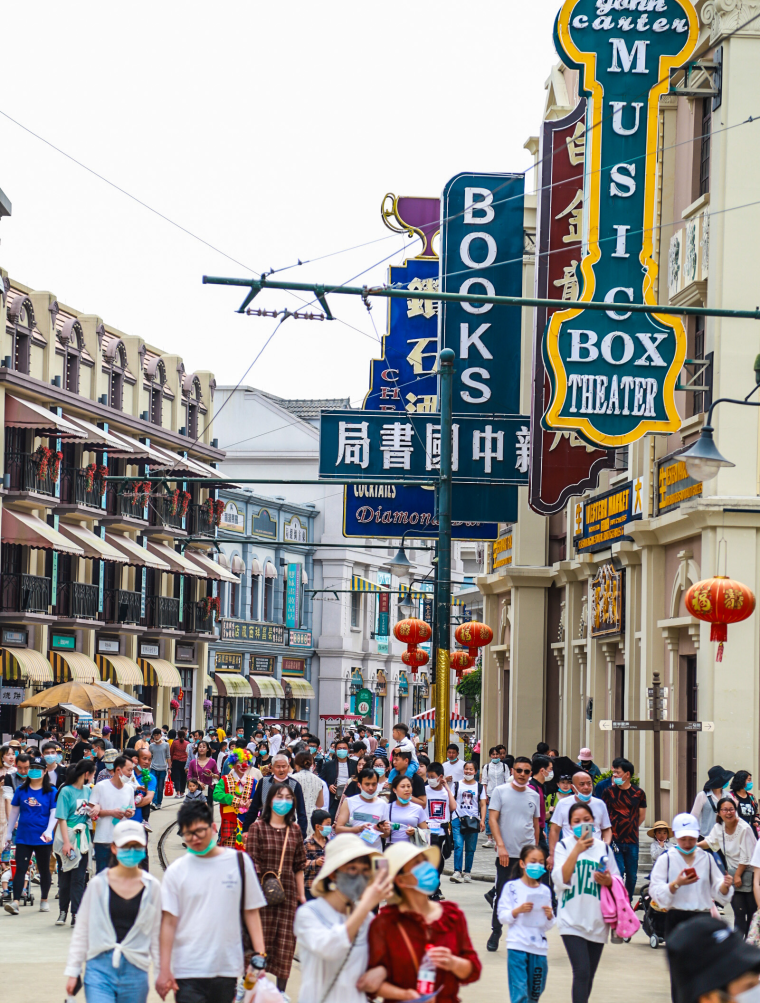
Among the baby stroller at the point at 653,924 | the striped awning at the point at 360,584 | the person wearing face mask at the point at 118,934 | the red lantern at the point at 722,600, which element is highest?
the striped awning at the point at 360,584

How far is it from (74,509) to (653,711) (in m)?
31.0

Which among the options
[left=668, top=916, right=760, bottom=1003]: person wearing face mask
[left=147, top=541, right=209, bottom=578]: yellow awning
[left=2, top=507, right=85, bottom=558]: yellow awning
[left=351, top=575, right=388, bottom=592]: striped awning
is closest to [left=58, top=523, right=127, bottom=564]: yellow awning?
[left=2, top=507, right=85, bottom=558]: yellow awning

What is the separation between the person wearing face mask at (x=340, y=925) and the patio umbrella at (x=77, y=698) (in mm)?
30632

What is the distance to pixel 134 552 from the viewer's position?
51.2m

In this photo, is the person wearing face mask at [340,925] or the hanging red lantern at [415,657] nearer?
the person wearing face mask at [340,925]

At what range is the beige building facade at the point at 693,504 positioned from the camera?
67.3 feet

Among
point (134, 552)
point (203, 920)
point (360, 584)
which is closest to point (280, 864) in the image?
point (203, 920)

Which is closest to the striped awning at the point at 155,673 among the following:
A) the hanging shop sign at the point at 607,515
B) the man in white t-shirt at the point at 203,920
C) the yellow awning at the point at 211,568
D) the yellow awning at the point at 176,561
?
the yellow awning at the point at 176,561

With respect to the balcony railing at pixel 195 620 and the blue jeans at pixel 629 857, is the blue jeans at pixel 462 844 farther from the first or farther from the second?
the balcony railing at pixel 195 620

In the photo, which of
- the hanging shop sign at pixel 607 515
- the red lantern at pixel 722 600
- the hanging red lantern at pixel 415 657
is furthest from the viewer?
the hanging red lantern at pixel 415 657

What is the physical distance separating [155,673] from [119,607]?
10.2 feet

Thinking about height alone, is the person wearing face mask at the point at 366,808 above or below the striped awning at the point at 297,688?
below

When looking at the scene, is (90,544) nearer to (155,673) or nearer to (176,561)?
(176,561)

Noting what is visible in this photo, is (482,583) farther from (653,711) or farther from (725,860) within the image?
(725,860)
